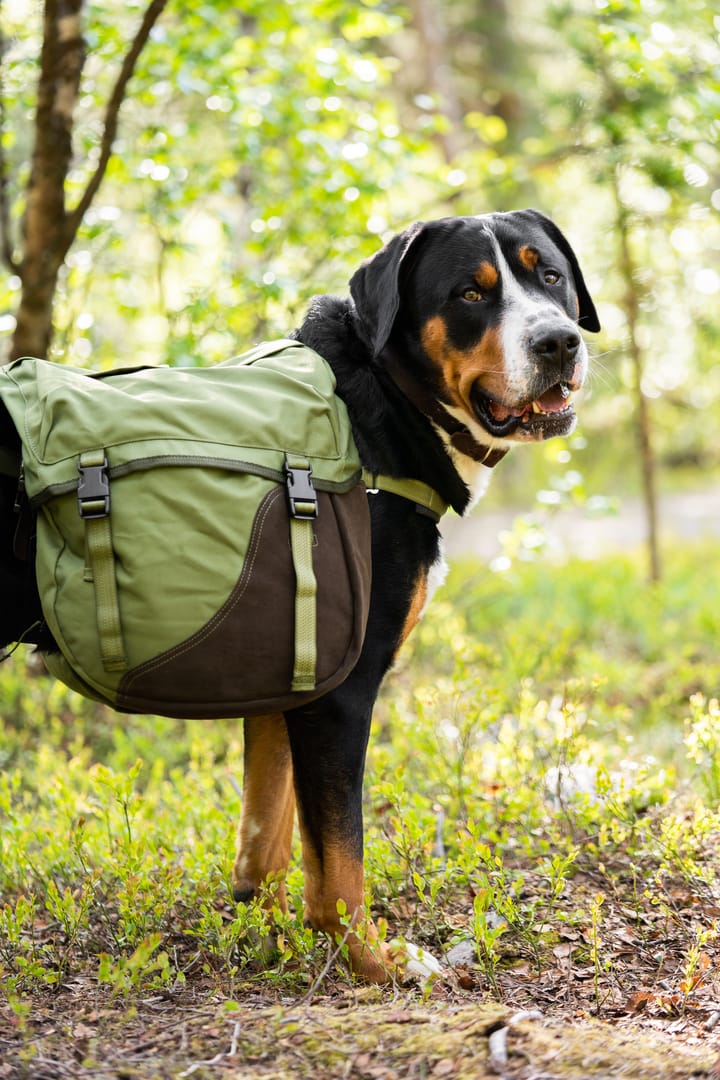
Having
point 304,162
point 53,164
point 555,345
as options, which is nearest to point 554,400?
point 555,345

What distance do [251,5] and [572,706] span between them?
4.70 metres

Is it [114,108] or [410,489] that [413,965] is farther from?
[114,108]

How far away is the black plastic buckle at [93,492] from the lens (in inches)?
94.0

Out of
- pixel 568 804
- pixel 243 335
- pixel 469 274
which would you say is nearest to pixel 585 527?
pixel 243 335

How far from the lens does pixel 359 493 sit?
9.01 feet

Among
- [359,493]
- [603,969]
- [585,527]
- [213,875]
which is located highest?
[359,493]

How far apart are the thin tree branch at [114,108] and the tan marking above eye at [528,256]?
1.90 m

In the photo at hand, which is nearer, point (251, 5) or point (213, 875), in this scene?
point (213, 875)

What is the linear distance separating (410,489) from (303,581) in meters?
0.53

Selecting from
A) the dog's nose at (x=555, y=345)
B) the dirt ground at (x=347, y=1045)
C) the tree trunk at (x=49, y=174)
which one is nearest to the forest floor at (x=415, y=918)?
the dirt ground at (x=347, y=1045)

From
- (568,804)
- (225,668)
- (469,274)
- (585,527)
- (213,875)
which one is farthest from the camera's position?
(585,527)

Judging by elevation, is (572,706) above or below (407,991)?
above

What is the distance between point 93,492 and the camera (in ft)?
7.86

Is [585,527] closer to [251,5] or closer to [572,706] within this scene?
[251,5]
